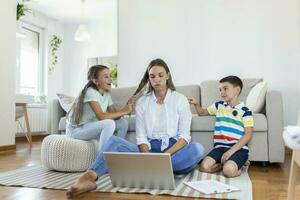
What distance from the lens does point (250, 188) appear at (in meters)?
1.56

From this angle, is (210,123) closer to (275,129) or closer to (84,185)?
(275,129)

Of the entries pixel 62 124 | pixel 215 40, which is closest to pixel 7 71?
pixel 62 124

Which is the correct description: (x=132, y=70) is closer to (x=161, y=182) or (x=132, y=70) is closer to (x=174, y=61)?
(x=174, y=61)

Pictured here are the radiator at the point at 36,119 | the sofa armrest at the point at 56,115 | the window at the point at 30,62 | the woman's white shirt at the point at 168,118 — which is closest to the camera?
the woman's white shirt at the point at 168,118

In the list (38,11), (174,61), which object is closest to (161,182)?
(174,61)

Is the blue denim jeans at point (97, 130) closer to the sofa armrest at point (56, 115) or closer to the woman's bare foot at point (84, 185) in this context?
the woman's bare foot at point (84, 185)

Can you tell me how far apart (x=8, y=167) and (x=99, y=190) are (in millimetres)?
1074

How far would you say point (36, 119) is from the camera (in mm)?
5305

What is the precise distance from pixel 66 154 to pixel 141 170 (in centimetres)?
69

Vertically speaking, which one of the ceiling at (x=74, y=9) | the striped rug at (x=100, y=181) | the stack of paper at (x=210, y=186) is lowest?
the striped rug at (x=100, y=181)

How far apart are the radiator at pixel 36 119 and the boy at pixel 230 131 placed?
3637mm

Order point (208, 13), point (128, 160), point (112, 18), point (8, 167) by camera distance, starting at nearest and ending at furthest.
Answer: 1. point (128, 160)
2. point (8, 167)
3. point (208, 13)
4. point (112, 18)

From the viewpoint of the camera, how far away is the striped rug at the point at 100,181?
1.46 metres

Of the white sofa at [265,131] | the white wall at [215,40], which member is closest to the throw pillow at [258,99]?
the white sofa at [265,131]
